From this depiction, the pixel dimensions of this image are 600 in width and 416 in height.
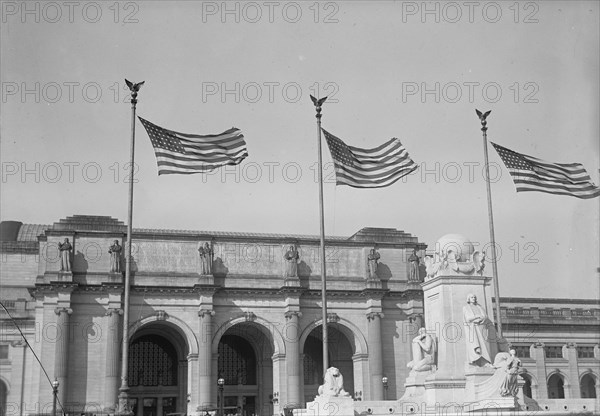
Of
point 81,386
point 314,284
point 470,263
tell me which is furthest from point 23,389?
point 470,263

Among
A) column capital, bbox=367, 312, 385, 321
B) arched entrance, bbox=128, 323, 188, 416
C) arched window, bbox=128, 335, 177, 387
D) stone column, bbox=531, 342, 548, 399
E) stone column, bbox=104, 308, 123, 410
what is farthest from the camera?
stone column, bbox=531, 342, 548, 399

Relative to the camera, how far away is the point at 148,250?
63.4m

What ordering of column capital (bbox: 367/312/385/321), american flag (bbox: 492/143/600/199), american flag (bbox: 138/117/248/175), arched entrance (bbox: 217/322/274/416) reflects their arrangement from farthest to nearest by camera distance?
arched entrance (bbox: 217/322/274/416) < column capital (bbox: 367/312/385/321) < american flag (bbox: 492/143/600/199) < american flag (bbox: 138/117/248/175)

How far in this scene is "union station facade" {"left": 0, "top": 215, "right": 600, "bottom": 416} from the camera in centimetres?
5944

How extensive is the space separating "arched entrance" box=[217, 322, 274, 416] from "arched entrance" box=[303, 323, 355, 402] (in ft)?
11.2

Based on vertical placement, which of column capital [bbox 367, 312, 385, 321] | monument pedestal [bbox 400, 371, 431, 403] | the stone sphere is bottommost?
monument pedestal [bbox 400, 371, 431, 403]

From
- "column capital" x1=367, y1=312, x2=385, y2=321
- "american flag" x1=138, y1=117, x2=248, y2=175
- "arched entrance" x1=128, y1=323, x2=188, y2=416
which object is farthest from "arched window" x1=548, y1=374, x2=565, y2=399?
"american flag" x1=138, y1=117, x2=248, y2=175

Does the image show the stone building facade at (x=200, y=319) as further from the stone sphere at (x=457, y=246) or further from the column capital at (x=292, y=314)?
the stone sphere at (x=457, y=246)

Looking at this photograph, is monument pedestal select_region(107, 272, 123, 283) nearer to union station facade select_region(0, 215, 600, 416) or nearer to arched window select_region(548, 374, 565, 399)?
union station facade select_region(0, 215, 600, 416)

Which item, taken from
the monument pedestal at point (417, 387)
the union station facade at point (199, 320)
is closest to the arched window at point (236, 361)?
the union station facade at point (199, 320)

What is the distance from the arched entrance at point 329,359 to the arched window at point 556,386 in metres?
18.8

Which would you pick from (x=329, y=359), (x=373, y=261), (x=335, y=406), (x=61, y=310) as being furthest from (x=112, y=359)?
(x=335, y=406)

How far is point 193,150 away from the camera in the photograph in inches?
1308

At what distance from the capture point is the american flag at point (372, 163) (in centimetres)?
3541
